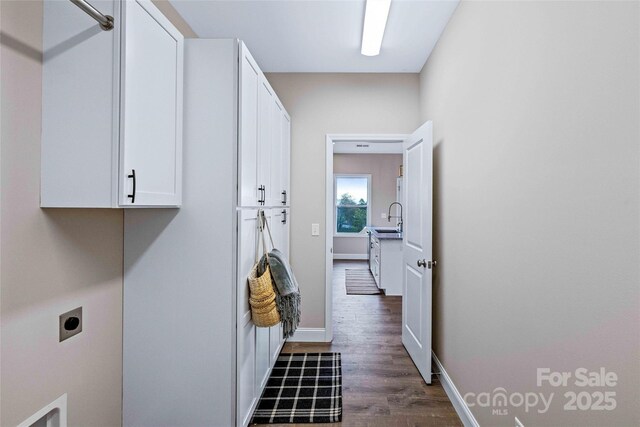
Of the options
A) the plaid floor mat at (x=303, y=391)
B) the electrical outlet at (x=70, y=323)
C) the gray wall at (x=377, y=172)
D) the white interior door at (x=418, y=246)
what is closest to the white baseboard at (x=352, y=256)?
the gray wall at (x=377, y=172)

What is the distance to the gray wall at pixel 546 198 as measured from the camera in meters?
0.98

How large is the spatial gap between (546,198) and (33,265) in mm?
1944

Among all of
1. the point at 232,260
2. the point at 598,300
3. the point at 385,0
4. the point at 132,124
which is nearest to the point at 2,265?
the point at 132,124

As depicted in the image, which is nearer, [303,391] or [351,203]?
[303,391]

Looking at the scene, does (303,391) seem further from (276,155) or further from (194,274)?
(276,155)

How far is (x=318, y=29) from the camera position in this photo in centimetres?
258

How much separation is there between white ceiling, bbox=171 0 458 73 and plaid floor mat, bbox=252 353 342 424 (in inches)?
106

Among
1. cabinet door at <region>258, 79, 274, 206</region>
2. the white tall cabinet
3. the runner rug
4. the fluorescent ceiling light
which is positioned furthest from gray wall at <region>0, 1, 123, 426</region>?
the runner rug

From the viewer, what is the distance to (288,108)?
3434mm

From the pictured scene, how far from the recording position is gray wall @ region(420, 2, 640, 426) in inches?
38.7

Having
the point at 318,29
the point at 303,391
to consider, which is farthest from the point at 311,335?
the point at 318,29

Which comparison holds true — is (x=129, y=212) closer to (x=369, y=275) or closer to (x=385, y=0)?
(x=385, y=0)

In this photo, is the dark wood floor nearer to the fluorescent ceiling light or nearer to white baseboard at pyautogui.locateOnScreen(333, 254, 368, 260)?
the fluorescent ceiling light

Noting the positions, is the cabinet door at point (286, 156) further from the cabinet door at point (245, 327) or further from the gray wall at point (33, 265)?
the gray wall at point (33, 265)
